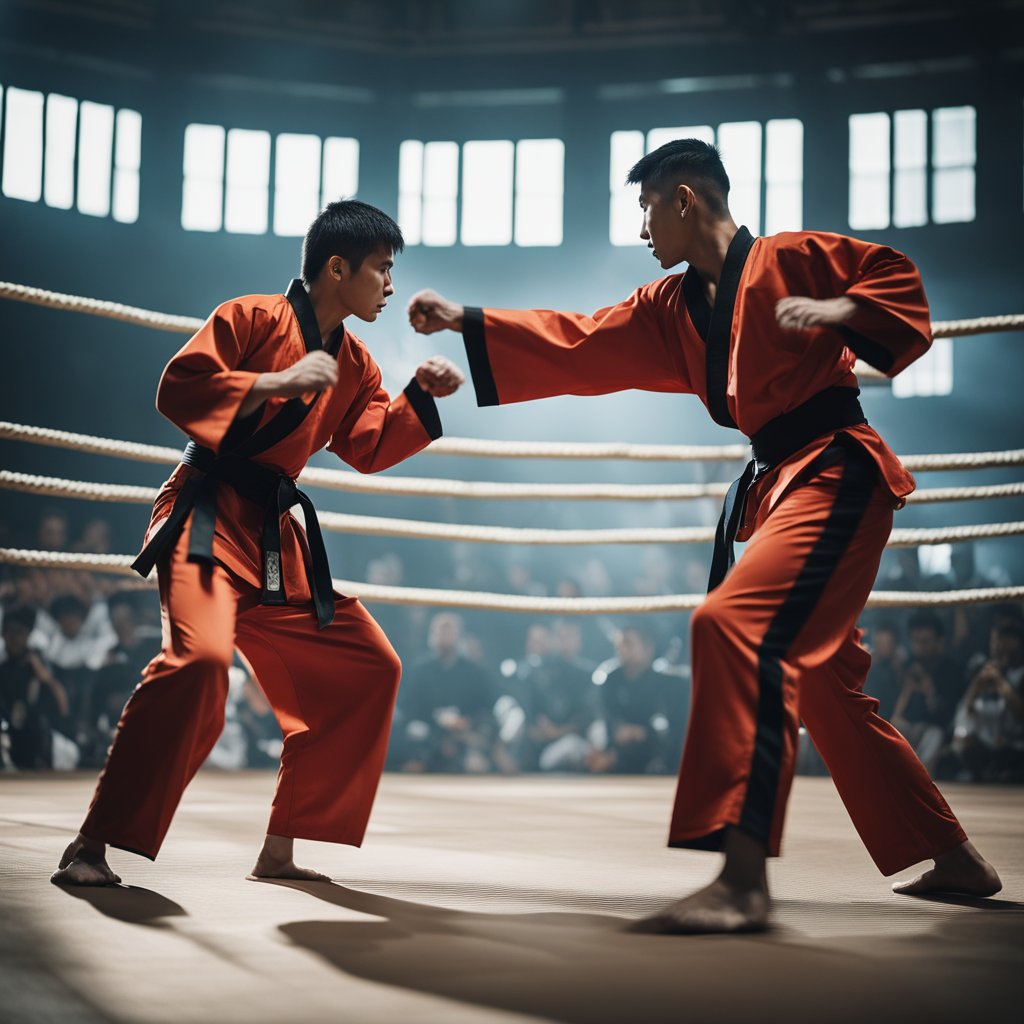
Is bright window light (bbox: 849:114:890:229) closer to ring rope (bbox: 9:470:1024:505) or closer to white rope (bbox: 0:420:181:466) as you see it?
ring rope (bbox: 9:470:1024:505)

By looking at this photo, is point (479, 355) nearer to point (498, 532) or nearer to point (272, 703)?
point (272, 703)

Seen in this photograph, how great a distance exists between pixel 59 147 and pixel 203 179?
1151mm

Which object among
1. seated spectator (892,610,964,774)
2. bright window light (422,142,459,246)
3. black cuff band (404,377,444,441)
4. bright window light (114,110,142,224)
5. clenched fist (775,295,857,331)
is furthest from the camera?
bright window light (422,142,459,246)

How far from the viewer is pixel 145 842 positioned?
1.64 meters

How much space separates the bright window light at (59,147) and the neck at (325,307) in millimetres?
7864

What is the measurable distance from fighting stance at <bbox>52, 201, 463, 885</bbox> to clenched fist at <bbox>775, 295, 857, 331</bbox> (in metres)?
0.67

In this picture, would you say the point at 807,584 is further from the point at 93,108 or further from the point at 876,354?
Result: the point at 93,108

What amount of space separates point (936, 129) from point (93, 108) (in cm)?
678

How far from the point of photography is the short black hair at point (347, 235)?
2.02m

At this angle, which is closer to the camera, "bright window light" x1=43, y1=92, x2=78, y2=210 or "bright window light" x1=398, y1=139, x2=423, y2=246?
"bright window light" x1=43, y1=92, x2=78, y2=210

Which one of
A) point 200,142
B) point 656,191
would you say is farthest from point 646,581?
point 200,142

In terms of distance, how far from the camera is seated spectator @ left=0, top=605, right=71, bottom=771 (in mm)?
4613

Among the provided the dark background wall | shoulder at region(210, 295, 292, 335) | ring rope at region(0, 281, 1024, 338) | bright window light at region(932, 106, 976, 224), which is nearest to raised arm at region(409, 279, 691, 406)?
shoulder at region(210, 295, 292, 335)

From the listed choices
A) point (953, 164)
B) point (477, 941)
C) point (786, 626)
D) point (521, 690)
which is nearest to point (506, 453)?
point (786, 626)
